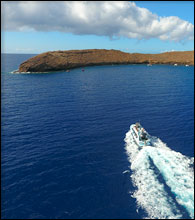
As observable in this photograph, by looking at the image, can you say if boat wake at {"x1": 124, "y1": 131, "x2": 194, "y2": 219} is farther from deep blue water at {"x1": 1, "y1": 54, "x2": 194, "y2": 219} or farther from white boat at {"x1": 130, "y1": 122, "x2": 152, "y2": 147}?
deep blue water at {"x1": 1, "y1": 54, "x2": 194, "y2": 219}

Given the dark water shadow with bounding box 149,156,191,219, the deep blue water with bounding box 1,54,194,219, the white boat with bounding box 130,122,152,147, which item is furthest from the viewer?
the white boat with bounding box 130,122,152,147

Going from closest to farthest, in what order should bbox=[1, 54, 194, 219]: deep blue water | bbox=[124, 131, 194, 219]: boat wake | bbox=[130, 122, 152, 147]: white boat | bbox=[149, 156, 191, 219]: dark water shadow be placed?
1. bbox=[149, 156, 191, 219]: dark water shadow
2. bbox=[124, 131, 194, 219]: boat wake
3. bbox=[1, 54, 194, 219]: deep blue water
4. bbox=[130, 122, 152, 147]: white boat

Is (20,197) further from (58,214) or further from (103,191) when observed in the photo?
(103,191)

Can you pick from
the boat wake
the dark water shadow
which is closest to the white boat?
the boat wake

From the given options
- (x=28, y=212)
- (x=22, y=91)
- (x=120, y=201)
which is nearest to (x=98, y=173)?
(x=120, y=201)

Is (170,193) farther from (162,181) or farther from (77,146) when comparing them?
(77,146)

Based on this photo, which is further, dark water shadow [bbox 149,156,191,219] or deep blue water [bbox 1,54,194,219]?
deep blue water [bbox 1,54,194,219]
